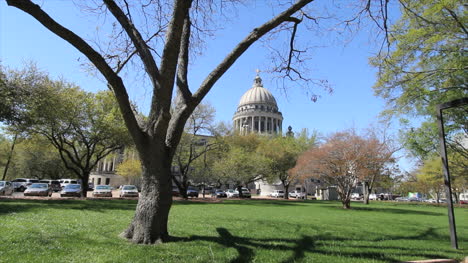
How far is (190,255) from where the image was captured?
555 centimetres

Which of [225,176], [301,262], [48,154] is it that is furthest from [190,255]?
[48,154]

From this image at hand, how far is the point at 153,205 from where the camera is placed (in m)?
6.32

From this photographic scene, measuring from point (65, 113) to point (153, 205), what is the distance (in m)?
19.9

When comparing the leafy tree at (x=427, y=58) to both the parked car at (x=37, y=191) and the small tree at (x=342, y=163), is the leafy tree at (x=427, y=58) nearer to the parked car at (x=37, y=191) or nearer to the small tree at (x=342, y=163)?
the small tree at (x=342, y=163)

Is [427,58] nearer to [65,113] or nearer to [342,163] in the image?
[342,163]

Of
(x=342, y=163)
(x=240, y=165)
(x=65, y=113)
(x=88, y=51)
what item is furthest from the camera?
(x=240, y=165)

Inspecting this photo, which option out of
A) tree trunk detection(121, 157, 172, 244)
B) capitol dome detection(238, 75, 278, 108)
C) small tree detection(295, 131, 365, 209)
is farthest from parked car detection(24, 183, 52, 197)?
capitol dome detection(238, 75, 278, 108)

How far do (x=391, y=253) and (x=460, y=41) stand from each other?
10.6m

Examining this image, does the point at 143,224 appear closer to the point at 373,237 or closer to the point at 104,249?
the point at 104,249

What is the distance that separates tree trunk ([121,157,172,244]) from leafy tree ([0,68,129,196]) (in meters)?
16.2

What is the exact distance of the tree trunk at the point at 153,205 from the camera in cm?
629

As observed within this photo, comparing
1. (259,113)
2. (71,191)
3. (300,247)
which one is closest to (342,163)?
(300,247)

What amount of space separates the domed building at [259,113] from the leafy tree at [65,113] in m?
73.7

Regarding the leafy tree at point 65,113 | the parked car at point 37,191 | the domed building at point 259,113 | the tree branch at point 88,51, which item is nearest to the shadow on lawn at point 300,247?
the tree branch at point 88,51
